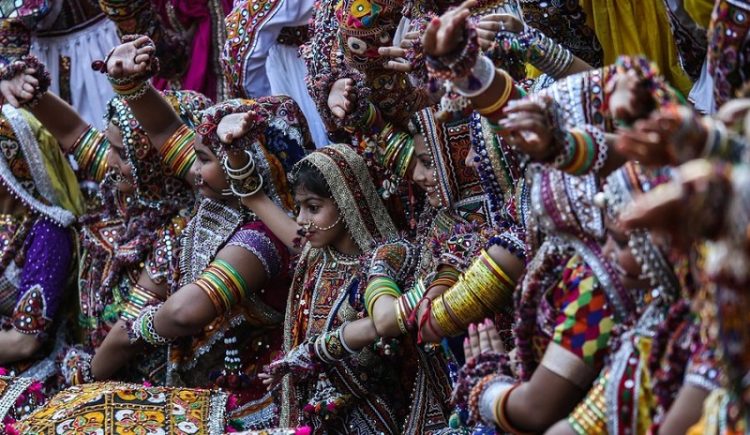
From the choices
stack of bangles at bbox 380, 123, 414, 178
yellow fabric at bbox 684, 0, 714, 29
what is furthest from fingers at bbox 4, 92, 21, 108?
yellow fabric at bbox 684, 0, 714, 29

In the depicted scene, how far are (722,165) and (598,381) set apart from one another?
837 millimetres

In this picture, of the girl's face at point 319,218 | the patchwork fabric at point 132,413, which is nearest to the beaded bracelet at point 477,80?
the girl's face at point 319,218

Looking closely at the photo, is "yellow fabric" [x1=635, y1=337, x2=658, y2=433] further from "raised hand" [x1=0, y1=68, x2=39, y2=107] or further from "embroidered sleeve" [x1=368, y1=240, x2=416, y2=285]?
"raised hand" [x1=0, y1=68, x2=39, y2=107]

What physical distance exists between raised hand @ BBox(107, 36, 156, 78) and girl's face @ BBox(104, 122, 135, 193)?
305 millimetres

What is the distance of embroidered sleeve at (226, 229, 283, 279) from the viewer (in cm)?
448

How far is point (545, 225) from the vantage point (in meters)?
2.93

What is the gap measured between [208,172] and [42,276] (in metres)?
1.02

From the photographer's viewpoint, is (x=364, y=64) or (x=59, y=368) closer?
(x=364, y=64)

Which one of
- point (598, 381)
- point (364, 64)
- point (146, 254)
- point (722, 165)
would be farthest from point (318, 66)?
point (722, 165)

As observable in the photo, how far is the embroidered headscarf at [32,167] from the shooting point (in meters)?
5.32

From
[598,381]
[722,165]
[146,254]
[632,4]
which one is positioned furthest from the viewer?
[146,254]

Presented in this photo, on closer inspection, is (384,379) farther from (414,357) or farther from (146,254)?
(146,254)

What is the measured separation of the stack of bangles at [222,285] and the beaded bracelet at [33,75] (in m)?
1.14

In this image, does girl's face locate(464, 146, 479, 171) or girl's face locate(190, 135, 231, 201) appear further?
girl's face locate(190, 135, 231, 201)
